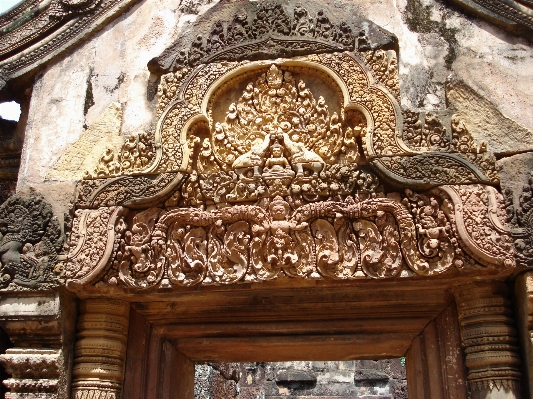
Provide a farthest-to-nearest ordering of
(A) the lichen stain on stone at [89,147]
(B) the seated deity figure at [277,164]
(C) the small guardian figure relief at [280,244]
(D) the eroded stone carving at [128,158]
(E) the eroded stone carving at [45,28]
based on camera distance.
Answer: (E) the eroded stone carving at [45,28] < (A) the lichen stain on stone at [89,147] < (D) the eroded stone carving at [128,158] < (B) the seated deity figure at [277,164] < (C) the small guardian figure relief at [280,244]

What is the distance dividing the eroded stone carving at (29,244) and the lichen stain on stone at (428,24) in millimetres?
3124

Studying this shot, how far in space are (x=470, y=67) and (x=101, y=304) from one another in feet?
10.6

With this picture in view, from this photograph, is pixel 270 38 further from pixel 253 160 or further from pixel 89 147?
pixel 89 147

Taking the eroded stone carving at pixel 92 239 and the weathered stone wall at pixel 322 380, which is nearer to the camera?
the eroded stone carving at pixel 92 239

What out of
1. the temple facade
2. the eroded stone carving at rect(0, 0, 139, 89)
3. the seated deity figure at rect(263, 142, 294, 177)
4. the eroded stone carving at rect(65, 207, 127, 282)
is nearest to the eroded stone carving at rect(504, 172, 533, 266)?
the temple facade

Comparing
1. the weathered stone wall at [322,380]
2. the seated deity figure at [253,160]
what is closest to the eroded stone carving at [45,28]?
the seated deity figure at [253,160]

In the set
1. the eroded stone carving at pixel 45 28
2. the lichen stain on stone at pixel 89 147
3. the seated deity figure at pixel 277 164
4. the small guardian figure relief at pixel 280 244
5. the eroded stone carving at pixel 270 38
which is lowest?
the small guardian figure relief at pixel 280 244

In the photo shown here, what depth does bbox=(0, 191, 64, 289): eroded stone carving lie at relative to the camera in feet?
12.6

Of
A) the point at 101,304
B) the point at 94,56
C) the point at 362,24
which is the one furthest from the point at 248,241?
the point at 94,56

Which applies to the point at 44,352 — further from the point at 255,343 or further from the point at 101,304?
the point at 255,343

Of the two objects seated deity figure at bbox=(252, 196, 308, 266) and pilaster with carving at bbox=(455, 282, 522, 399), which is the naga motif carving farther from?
pilaster with carving at bbox=(455, 282, 522, 399)

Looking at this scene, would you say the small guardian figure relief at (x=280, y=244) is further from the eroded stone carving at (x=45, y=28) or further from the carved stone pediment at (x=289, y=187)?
the eroded stone carving at (x=45, y=28)

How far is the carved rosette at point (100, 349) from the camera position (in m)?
3.85

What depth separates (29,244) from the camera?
397 cm
